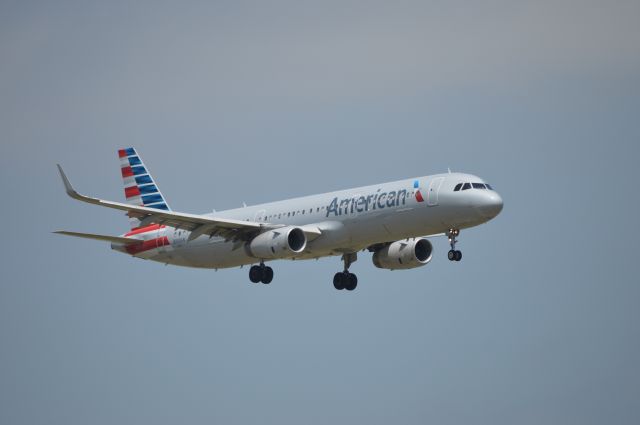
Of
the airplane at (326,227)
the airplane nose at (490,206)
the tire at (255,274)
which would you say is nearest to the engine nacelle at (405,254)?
the airplane at (326,227)

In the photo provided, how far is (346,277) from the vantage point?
240 ft

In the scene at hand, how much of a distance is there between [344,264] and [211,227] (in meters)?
8.34

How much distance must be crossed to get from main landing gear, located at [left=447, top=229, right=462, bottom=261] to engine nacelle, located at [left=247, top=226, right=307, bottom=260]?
7817mm

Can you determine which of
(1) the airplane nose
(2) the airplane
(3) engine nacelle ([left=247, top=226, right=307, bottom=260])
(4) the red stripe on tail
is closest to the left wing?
(2) the airplane

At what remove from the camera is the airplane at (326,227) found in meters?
63.3

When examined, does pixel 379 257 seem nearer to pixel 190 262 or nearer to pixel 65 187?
pixel 190 262

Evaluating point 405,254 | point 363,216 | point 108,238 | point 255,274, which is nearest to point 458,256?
point 363,216

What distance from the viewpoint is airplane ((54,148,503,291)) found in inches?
2491

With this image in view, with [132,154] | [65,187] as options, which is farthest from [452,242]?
[132,154]

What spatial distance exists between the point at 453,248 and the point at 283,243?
29.3 ft

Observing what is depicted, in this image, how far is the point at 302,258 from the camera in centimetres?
6931

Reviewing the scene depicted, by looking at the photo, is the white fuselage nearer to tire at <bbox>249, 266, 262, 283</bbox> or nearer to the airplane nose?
the airplane nose

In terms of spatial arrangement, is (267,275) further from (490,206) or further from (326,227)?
(490,206)

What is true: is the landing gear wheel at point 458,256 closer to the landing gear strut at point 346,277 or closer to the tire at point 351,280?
the landing gear strut at point 346,277
